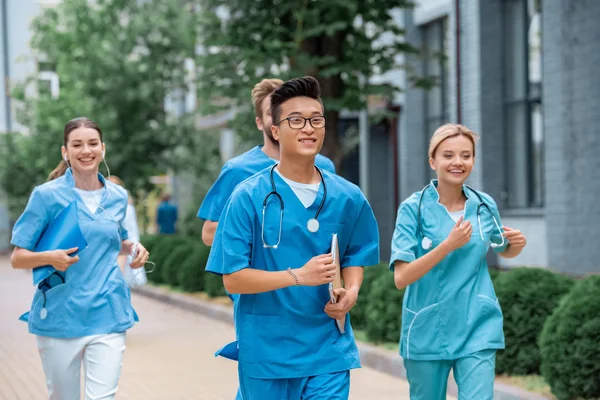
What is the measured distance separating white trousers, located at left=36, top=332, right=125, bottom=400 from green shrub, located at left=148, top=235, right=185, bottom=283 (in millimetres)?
14557

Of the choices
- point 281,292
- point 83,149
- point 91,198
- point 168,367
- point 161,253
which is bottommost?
point 168,367

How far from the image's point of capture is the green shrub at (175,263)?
19344mm

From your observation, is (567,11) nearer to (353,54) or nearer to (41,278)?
(353,54)

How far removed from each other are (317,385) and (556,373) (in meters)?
3.41

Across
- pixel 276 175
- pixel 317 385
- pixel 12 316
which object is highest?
pixel 276 175

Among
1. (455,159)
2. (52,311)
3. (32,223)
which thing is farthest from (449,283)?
(32,223)

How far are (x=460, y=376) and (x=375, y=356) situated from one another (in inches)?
201

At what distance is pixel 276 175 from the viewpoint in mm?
4348

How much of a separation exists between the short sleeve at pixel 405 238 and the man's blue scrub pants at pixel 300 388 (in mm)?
960

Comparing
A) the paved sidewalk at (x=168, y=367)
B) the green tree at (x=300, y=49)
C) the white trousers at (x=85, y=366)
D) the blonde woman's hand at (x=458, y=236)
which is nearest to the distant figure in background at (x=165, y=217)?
the paved sidewalk at (x=168, y=367)

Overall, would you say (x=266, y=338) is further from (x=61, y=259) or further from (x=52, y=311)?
(x=52, y=311)

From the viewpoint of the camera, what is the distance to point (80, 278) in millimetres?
5684

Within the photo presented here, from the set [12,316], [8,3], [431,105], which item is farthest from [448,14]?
[8,3]

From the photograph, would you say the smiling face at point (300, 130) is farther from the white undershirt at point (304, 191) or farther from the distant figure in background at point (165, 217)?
the distant figure in background at point (165, 217)
